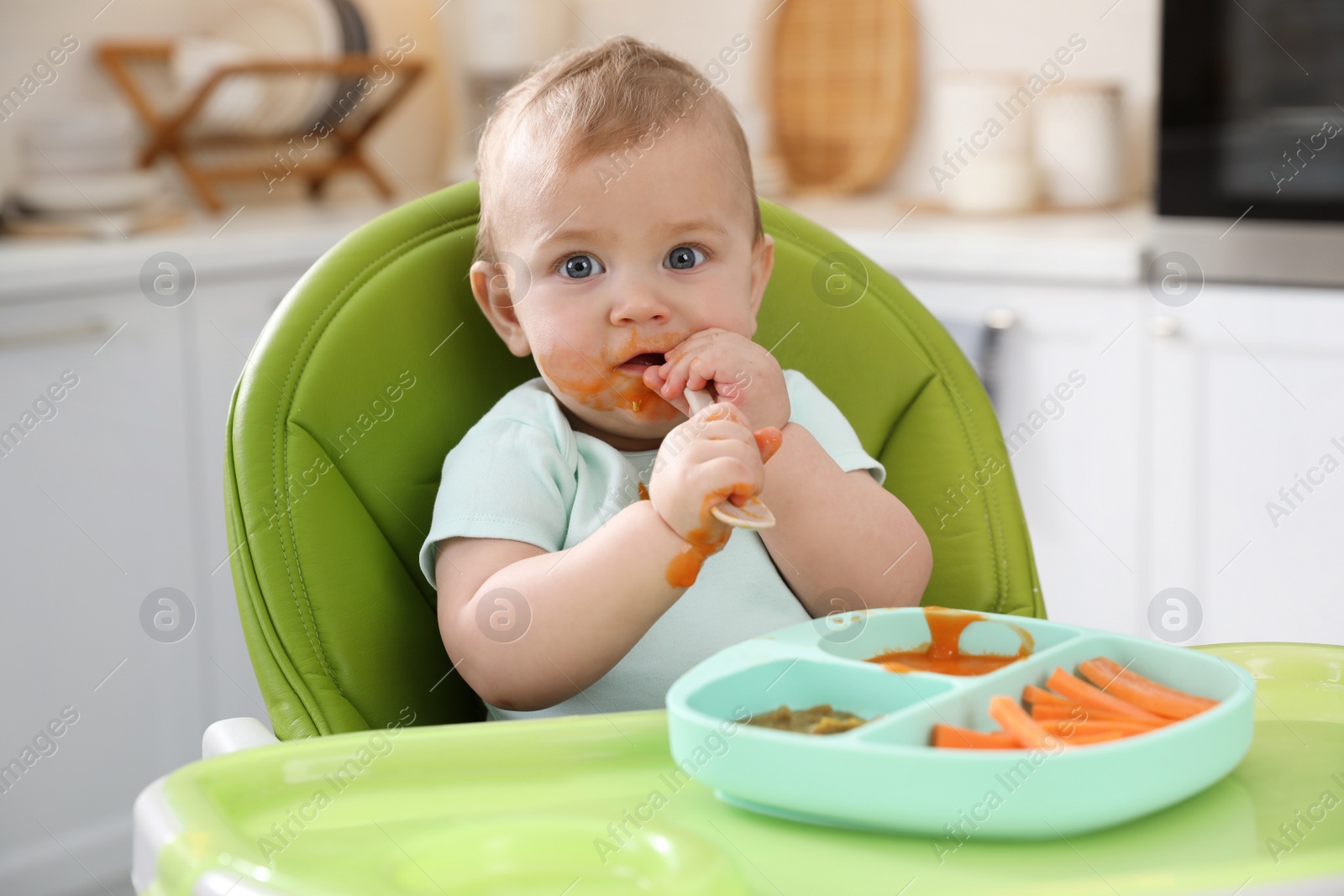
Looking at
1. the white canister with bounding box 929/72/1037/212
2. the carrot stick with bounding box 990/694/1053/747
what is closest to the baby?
the carrot stick with bounding box 990/694/1053/747

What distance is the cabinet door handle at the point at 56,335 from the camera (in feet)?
5.75

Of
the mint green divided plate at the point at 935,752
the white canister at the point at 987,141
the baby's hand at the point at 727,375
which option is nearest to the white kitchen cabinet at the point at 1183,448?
the white canister at the point at 987,141

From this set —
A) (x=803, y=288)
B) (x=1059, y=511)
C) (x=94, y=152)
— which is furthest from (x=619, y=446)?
(x=94, y=152)

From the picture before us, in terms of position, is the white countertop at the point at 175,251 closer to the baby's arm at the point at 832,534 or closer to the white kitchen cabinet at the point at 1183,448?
the white kitchen cabinet at the point at 1183,448

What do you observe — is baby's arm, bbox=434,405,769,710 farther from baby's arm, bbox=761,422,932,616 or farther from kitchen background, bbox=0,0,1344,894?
kitchen background, bbox=0,0,1344,894

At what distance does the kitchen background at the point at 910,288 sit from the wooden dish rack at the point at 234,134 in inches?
0.5

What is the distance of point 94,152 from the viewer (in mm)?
2084

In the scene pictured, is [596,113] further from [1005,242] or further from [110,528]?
[110,528]

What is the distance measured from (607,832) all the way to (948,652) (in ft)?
0.87

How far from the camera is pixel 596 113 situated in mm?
896

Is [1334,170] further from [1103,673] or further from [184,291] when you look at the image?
[184,291]

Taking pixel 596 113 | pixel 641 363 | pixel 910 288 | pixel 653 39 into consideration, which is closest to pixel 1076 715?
pixel 641 363

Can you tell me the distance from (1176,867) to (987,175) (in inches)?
68.9

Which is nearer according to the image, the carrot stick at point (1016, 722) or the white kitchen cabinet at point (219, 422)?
the carrot stick at point (1016, 722)
